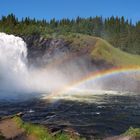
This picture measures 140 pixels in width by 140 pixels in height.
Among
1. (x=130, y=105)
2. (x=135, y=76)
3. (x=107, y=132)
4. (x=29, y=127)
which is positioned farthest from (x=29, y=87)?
(x=29, y=127)

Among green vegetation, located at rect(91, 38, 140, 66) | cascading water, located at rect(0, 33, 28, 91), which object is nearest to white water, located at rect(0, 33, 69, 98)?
cascading water, located at rect(0, 33, 28, 91)

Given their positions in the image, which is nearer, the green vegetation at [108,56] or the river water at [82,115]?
the river water at [82,115]

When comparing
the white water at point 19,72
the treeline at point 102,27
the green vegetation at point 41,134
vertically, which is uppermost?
the treeline at point 102,27

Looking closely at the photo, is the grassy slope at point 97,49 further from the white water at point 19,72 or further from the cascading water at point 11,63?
the cascading water at point 11,63

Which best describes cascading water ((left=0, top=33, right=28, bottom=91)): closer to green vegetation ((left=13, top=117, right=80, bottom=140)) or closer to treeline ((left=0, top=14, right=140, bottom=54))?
treeline ((left=0, top=14, right=140, bottom=54))

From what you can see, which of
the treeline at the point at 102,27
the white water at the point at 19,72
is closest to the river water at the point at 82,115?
the white water at the point at 19,72

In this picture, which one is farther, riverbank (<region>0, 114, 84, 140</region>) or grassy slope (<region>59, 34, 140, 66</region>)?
grassy slope (<region>59, 34, 140, 66</region>)

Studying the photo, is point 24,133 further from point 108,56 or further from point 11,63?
point 108,56

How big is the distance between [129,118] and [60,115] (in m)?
6.39

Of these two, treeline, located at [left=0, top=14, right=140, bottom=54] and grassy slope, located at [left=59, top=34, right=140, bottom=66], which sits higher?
treeline, located at [left=0, top=14, right=140, bottom=54]

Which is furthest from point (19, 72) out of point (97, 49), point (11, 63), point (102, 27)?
point (102, 27)

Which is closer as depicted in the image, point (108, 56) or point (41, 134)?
point (41, 134)

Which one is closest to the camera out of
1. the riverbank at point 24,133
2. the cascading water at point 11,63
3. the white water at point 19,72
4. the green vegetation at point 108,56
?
the riverbank at point 24,133

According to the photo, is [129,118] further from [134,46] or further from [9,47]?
[134,46]
